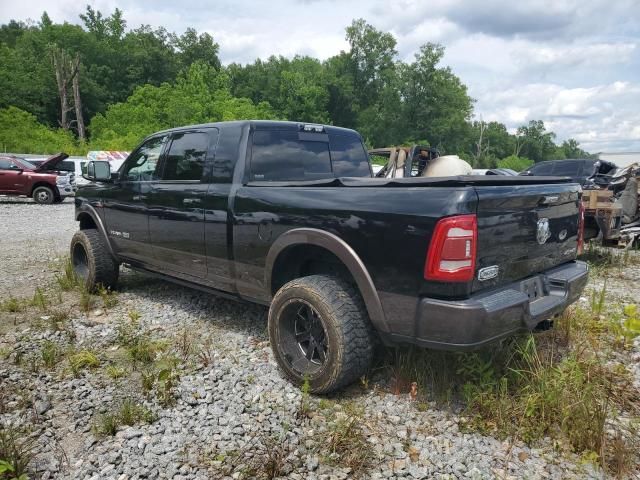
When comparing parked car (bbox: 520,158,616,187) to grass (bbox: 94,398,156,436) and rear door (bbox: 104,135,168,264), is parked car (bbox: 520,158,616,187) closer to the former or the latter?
rear door (bbox: 104,135,168,264)

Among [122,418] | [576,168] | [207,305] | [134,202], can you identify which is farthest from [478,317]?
[576,168]

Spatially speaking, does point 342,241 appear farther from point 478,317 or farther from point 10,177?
point 10,177

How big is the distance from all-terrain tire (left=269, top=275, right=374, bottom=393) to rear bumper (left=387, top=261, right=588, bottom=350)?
26 centimetres

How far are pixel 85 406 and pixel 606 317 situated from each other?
4.66 metres

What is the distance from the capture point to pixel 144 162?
5.04 m

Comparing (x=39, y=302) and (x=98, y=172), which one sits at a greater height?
(x=98, y=172)

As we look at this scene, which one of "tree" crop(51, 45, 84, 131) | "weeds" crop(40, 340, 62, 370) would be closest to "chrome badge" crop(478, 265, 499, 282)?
"weeds" crop(40, 340, 62, 370)

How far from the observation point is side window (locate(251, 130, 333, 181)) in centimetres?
395

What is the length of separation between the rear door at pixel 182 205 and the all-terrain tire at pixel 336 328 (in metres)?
1.31

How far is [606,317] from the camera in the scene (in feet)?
15.2

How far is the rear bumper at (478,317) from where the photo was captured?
2549 millimetres

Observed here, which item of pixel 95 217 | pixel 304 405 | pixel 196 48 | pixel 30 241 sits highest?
pixel 196 48

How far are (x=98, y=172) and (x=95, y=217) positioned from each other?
1.91 ft

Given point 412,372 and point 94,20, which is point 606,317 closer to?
point 412,372
